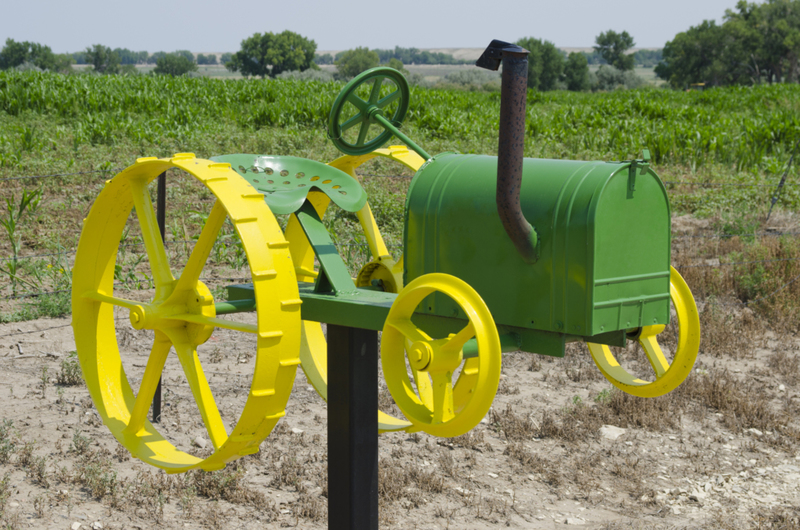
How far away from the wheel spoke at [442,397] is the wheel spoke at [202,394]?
74 cm

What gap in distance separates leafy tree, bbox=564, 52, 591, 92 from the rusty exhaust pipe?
6461 centimetres

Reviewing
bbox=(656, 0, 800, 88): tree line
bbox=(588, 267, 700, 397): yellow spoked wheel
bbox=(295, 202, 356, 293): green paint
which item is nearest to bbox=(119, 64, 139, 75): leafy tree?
bbox=(295, 202, 356, 293): green paint

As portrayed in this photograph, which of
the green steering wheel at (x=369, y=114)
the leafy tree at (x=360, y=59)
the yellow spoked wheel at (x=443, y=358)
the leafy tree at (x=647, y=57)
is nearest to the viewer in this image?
the yellow spoked wheel at (x=443, y=358)

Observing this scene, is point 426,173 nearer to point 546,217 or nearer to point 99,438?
point 546,217

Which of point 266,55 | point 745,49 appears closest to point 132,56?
point 266,55

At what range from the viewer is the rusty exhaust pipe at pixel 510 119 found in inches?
72.0

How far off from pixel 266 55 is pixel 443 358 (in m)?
79.7

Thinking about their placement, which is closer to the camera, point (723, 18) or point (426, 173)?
point (426, 173)

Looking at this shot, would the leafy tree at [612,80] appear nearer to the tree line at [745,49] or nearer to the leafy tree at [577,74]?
the leafy tree at [577,74]

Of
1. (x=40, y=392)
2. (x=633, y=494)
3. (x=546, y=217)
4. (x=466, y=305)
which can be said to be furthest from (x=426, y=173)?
(x=40, y=392)

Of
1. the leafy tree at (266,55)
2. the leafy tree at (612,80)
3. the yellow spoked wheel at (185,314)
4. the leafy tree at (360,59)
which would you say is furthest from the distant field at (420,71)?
the yellow spoked wheel at (185,314)

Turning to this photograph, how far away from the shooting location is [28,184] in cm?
864

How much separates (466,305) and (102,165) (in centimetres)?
839

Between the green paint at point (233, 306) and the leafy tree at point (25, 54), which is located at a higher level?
the leafy tree at point (25, 54)
